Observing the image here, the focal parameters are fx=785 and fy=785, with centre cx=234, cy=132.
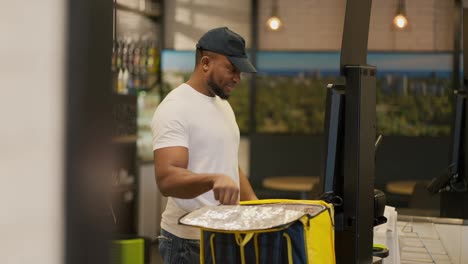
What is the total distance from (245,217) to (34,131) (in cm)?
132

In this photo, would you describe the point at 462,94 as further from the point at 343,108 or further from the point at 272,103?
the point at 272,103

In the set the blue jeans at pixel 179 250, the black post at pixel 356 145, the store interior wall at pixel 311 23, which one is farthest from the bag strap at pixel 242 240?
the store interior wall at pixel 311 23

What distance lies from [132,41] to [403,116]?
3.21m

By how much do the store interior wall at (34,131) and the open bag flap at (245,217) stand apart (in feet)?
4.07

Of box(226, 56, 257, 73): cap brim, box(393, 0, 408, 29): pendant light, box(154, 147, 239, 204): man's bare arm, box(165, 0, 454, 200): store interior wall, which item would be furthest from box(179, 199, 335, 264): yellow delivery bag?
box(393, 0, 408, 29): pendant light

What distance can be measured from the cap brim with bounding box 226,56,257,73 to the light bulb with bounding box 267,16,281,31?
6.54 m

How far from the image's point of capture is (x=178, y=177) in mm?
2357

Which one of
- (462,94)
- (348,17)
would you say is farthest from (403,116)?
(348,17)

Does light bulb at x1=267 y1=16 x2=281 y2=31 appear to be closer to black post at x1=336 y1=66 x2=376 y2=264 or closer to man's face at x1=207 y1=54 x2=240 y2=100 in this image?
man's face at x1=207 y1=54 x2=240 y2=100

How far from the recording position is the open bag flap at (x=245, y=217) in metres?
1.82

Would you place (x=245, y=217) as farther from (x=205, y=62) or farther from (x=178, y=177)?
(x=205, y=62)

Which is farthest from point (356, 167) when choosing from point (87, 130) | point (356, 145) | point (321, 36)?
point (321, 36)

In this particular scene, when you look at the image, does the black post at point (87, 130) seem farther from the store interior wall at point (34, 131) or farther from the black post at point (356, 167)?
the black post at point (356, 167)

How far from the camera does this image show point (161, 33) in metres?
9.17
